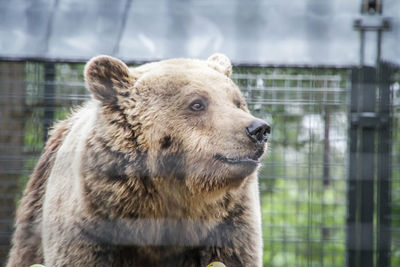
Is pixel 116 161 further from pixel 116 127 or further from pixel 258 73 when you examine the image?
pixel 258 73

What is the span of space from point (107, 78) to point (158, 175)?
453 mm

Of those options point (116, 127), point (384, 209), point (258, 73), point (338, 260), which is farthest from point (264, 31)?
point (338, 260)

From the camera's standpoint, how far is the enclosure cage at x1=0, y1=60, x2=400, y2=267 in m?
2.57

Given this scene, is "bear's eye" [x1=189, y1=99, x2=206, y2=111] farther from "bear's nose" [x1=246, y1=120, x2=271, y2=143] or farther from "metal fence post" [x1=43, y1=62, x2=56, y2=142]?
"metal fence post" [x1=43, y1=62, x2=56, y2=142]

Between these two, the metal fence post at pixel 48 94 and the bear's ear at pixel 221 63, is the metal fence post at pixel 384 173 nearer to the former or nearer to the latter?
the bear's ear at pixel 221 63

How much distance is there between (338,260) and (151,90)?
280 centimetres

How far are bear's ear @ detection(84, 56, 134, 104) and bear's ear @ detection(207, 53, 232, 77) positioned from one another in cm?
38

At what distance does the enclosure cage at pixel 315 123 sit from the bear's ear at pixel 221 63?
1.15 feet

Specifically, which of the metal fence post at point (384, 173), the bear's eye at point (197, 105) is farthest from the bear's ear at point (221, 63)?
the metal fence post at point (384, 173)

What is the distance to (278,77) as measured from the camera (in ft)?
9.07

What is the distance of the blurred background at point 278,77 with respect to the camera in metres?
2.08

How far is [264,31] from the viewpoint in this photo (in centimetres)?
209

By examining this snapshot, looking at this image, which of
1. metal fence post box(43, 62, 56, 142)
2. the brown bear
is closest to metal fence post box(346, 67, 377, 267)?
the brown bear

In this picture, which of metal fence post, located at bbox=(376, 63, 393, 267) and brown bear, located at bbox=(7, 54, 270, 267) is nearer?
brown bear, located at bbox=(7, 54, 270, 267)
